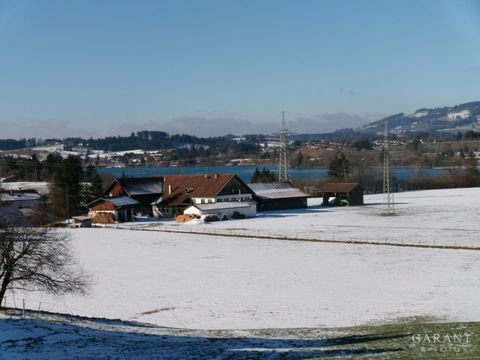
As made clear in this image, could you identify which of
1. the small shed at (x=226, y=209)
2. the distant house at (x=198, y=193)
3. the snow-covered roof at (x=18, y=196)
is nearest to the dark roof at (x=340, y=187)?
the distant house at (x=198, y=193)

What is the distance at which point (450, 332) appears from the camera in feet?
47.6

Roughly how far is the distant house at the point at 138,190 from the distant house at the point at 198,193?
2.98 ft

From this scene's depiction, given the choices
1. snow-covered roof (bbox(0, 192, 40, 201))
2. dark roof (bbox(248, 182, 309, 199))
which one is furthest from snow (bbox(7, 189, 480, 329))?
snow-covered roof (bbox(0, 192, 40, 201))

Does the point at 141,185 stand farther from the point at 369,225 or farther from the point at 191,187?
the point at 369,225

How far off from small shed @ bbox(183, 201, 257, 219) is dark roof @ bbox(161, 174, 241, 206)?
2696 mm

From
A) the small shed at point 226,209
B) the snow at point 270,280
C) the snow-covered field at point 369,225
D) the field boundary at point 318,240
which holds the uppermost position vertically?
the small shed at point 226,209

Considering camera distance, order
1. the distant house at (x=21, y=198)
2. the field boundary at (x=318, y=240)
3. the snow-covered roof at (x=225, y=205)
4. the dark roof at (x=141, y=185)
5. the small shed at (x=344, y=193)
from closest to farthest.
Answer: the field boundary at (x=318, y=240), the snow-covered roof at (x=225, y=205), the dark roof at (x=141, y=185), the distant house at (x=21, y=198), the small shed at (x=344, y=193)

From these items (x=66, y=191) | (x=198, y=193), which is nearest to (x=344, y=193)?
(x=198, y=193)

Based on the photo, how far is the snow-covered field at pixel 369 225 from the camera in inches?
1500

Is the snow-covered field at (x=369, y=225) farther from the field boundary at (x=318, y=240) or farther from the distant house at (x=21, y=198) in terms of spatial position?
the distant house at (x=21, y=198)

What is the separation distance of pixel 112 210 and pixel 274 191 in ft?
58.9

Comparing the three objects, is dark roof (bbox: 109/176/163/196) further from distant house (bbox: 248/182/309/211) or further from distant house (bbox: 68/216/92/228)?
distant house (bbox: 248/182/309/211)

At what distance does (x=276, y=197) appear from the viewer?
62.4 metres

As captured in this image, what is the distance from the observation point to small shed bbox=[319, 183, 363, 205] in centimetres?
6519
